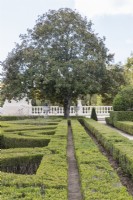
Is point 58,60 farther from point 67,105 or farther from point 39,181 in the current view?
point 39,181

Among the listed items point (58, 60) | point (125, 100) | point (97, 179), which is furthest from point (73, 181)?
point (58, 60)

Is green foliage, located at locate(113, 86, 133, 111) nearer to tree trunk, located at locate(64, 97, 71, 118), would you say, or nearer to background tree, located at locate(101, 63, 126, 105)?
background tree, located at locate(101, 63, 126, 105)

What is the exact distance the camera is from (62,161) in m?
6.52

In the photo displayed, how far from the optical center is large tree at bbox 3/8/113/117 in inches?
985

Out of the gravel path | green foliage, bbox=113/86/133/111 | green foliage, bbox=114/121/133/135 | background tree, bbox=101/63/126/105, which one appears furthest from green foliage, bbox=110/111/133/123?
the gravel path

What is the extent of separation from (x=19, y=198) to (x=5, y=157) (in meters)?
2.79

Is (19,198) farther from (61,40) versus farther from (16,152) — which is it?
(61,40)

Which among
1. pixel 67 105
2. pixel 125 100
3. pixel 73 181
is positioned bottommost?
pixel 73 181

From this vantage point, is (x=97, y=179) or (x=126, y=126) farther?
(x=126, y=126)

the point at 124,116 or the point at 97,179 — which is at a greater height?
the point at 124,116

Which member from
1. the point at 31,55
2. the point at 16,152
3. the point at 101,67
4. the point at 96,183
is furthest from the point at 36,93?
the point at 96,183

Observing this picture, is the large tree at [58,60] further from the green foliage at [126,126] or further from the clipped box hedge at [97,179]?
the clipped box hedge at [97,179]

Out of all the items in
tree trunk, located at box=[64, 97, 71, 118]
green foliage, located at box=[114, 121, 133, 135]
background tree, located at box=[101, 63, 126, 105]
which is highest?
background tree, located at box=[101, 63, 126, 105]

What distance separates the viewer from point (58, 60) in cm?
2625
